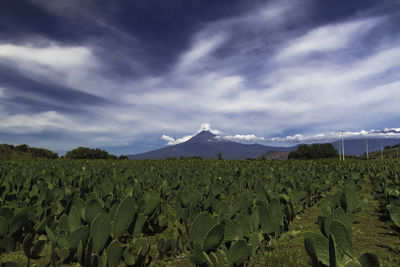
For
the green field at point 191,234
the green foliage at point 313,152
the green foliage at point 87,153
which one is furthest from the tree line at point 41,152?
the green foliage at point 313,152

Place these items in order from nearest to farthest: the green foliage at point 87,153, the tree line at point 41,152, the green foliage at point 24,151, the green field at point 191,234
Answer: the green field at point 191,234
the green foliage at point 24,151
the tree line at point 41,152
the green foliage at point 87,153

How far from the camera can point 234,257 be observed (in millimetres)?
1671

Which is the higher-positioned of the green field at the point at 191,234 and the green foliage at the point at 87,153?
the green foliage at the point at 87,153

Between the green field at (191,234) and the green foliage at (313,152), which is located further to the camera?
the green foliage at (313,152)

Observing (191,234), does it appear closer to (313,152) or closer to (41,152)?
(41,152)

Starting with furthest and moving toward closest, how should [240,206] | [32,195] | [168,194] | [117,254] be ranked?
[168,194], [32,195], [240,206], [117,254]

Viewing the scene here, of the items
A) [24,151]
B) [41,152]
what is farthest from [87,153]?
[24,151]

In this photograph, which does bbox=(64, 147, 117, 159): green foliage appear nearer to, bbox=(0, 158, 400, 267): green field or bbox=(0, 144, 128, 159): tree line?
bbox=(0, 144, 128, 159): tree line

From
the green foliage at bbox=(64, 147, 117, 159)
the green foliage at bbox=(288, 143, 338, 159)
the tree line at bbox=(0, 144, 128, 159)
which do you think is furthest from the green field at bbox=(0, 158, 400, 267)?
the green foliage at bbox=(288, 143, 338, 159)

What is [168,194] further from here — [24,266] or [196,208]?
[24,266]

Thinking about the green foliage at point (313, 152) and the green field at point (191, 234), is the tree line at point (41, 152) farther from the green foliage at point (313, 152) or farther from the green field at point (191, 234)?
the green foliage at point (313, 152)

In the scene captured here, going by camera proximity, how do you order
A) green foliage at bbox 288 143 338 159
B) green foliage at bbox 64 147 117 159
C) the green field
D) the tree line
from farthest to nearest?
green foliage at bbox 288 143 338 159 < green foliage at bbox 64 147 117 159 < the tree line < the green field

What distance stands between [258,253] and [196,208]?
1149 millimetres

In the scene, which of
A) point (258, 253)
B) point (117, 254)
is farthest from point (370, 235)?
point (117, 254)
